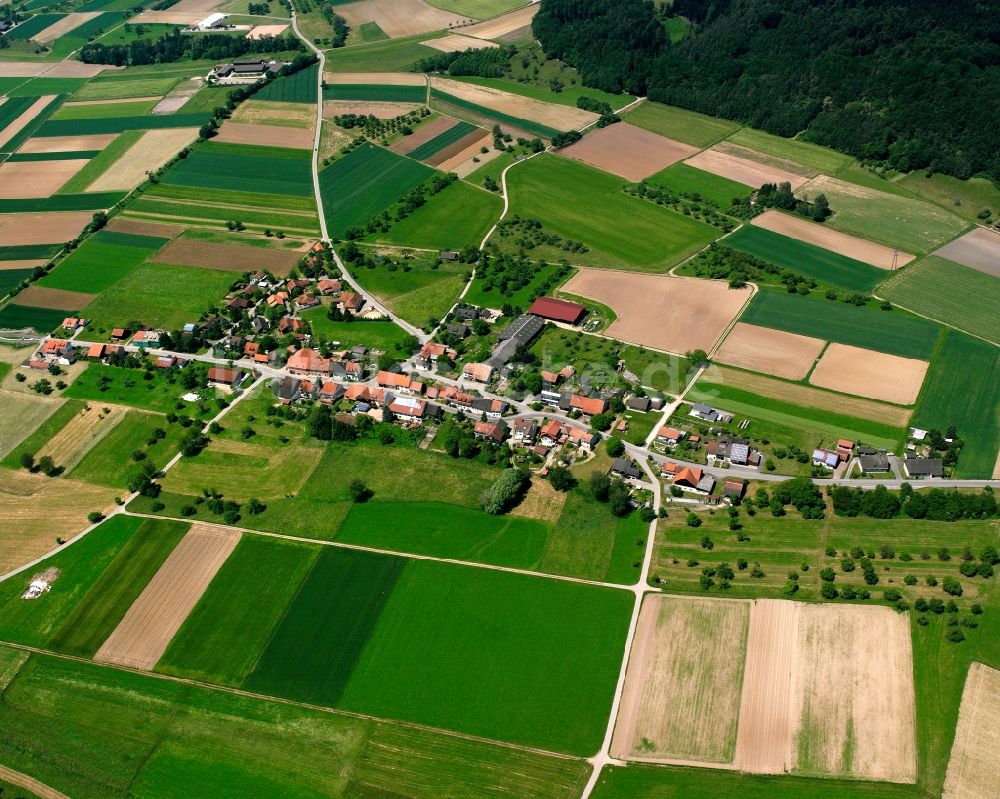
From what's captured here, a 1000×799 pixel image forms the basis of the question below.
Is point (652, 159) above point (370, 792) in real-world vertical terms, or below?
above

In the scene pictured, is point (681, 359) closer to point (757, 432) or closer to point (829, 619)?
point (757, 432)

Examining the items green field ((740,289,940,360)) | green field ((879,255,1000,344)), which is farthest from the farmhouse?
green field ((879,255,1000,344))

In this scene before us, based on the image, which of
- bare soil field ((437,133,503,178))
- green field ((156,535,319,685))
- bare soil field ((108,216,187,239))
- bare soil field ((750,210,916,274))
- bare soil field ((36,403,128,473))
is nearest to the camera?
green field ((156,535,319,685))

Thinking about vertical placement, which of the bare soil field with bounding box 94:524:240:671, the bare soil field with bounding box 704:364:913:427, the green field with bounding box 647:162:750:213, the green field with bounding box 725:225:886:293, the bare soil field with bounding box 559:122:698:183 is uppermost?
the bare soil field with bounding box 559:122:698:183

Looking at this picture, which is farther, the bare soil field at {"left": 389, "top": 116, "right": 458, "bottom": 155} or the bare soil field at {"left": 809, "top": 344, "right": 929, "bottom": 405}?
the bare soil field at {"left": 389, "top": 116, "right": 458, "bottom": 155}

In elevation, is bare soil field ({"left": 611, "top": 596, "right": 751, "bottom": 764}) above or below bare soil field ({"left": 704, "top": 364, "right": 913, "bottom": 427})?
below

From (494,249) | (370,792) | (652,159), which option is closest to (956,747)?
(370,792)

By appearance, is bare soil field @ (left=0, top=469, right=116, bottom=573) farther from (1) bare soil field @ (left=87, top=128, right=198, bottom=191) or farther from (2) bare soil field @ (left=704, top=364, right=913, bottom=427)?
(1) bare soil field @ (left=87, top=128, right=198, bottom=191)
